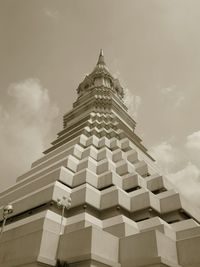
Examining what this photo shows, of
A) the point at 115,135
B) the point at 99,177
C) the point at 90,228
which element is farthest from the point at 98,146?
the point at 90,228

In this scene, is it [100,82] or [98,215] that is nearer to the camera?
[98,215]

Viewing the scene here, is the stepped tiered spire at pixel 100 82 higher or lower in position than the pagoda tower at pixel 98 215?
higher

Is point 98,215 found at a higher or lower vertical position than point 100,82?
lower

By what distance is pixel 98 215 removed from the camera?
1593 cm

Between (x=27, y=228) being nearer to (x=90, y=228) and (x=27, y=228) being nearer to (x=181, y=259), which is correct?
(x=90, y=228)

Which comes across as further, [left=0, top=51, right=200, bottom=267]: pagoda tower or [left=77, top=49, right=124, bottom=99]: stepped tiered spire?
[left=77, top=49, right=124, bottom=99]: stepped tiered spire

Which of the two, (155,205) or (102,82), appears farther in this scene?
(102,82)

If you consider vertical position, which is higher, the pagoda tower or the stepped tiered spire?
the stepped tiered spire

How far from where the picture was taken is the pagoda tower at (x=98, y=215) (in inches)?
440

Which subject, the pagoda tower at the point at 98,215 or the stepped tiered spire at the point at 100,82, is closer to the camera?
the pagoda tower at the point at 98,215

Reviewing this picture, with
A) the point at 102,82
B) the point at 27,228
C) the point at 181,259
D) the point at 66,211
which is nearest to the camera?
the point at 181,259

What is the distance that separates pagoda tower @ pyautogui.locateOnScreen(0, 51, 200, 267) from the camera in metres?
11.2

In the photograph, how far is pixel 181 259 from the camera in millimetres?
11539

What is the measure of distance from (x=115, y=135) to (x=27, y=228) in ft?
49.6
